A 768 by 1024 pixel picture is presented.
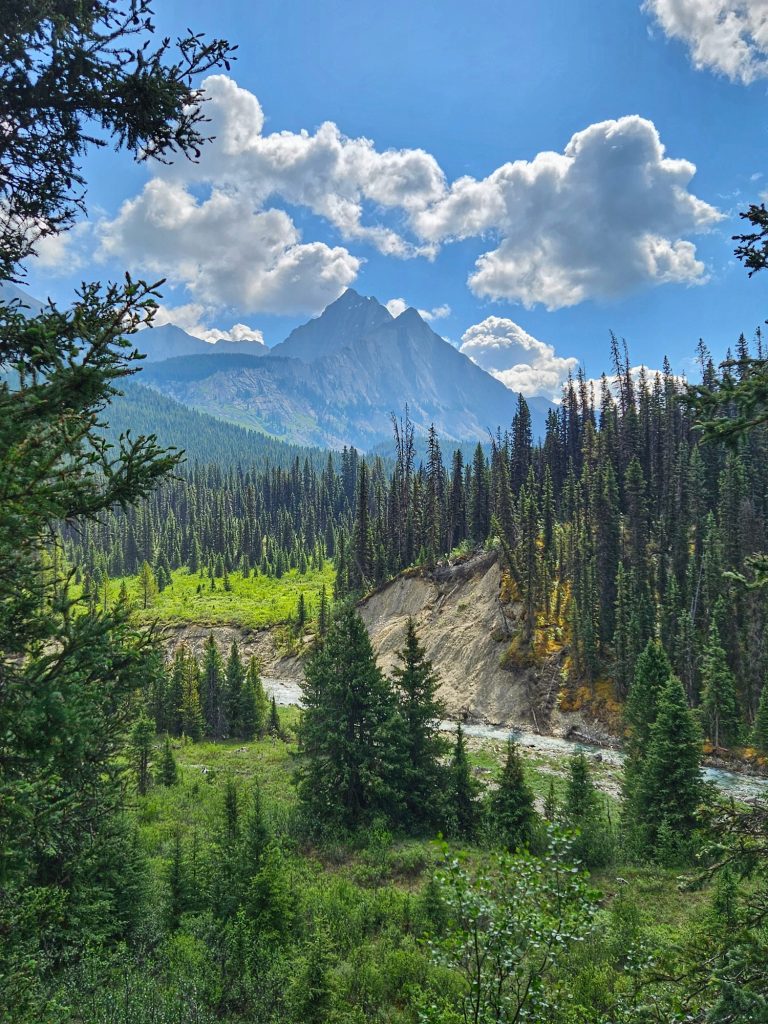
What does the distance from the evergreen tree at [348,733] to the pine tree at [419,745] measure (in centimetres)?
64

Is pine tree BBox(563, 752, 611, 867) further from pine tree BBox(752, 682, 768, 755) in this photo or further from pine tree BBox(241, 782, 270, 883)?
pine tree BBox(752, 682, 768, 755)

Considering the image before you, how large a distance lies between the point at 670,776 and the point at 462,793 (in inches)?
290

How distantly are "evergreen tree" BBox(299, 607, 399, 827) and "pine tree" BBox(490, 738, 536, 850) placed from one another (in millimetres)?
3872

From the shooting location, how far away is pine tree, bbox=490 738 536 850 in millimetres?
18484

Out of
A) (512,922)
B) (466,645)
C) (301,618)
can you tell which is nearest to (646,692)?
(512,922)

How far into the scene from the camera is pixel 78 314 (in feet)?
15.8

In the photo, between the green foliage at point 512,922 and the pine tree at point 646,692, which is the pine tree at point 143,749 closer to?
the pine tree at point 646,692

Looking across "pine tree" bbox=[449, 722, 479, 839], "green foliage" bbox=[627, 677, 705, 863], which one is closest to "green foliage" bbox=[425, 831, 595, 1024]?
"green foliage" bbox=[627, 677, 705, 863]

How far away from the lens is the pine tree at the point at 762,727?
3456 centimetres

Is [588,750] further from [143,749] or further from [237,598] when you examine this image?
[237,598]

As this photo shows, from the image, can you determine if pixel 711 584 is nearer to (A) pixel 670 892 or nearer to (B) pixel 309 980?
(A) pixel 670 892

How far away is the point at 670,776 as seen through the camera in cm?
1805

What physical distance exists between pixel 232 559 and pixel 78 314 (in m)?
129

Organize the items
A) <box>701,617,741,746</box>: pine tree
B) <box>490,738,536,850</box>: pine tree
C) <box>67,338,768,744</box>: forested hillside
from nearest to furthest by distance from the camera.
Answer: <box>490,738,536,850</box>: pine tree < <box>701,617,741,746</box>: pine tree < <box>67,338,768,744</box>: forested hillside
